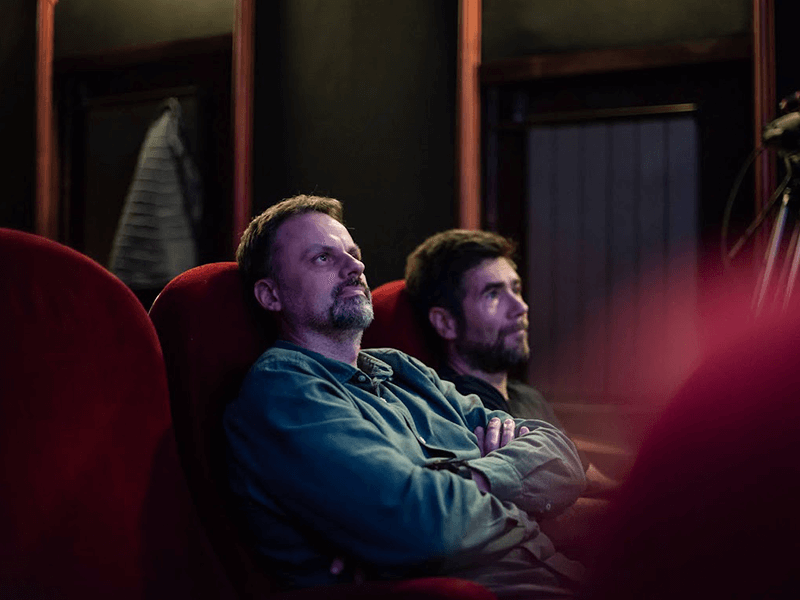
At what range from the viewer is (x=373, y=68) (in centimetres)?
288

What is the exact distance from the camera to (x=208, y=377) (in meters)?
1.29

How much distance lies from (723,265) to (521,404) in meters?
0.91

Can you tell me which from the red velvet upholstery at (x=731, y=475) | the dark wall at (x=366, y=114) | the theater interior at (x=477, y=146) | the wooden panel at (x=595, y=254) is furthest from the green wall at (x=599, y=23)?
the red velvet upholstery at (x=731, y=475)

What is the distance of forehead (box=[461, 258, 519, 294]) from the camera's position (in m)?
2.10

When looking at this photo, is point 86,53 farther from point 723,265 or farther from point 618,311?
point 723,265

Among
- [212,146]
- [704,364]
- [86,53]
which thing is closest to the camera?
[704,364]

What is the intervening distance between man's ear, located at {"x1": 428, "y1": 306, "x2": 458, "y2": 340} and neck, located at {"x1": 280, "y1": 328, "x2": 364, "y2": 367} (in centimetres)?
56

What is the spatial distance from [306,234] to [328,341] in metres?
0.22

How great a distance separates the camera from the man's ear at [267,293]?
150 centimetres

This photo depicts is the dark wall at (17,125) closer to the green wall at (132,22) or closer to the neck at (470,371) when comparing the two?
the green wall at (132,22)

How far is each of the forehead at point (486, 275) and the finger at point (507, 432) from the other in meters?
0.53

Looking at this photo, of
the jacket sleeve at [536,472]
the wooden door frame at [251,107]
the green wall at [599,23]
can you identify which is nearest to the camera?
the jacket sleeve at [536,472]

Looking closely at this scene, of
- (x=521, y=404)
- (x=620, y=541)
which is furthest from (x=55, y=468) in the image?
(x=521, y=404)

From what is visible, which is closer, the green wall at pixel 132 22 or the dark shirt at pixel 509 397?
the dark shirt at pixel 509 397
